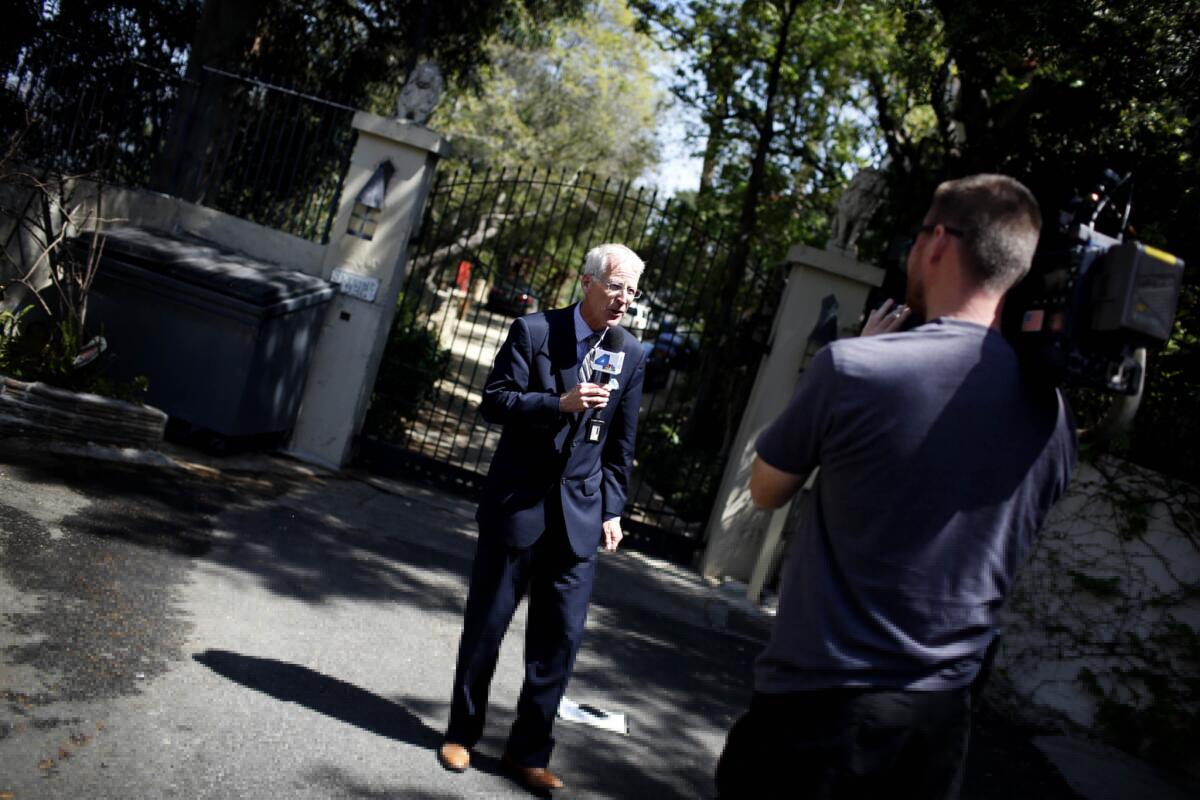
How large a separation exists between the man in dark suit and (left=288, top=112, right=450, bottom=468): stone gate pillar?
4.92 metres

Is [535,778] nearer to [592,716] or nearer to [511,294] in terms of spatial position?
[592,716]

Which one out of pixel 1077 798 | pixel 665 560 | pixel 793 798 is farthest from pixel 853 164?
pixel 793 798

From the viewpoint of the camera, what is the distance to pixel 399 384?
9.41 metres

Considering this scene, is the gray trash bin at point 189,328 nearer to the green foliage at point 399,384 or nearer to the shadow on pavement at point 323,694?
the green foliage at point 399,384

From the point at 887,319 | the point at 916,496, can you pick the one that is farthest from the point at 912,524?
the point at 887,319

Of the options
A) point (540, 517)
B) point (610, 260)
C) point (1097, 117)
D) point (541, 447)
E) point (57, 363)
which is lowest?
point (57, 363)

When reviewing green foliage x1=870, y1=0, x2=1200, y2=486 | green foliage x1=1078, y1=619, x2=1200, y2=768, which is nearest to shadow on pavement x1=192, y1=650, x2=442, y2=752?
green foliage x1=870, y1=0, x2=1200, y2=486

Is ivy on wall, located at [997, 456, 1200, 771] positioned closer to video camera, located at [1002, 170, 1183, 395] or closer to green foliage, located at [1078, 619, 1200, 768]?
green foliage, located at [1078, 619, 1200, 768]

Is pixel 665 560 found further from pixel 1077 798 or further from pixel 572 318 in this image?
pixel 572 318

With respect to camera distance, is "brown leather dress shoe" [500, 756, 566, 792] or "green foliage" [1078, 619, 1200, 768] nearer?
"brown leather dress shoe" [500, 756, 566, 792]

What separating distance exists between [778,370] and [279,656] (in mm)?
5046

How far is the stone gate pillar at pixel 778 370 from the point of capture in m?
8.32

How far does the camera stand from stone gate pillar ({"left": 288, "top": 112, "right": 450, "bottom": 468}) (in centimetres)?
855

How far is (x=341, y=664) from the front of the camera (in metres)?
4.70
